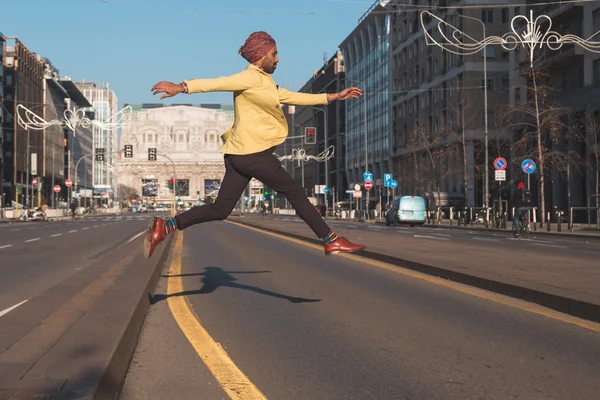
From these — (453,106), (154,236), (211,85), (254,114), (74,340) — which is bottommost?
(74,340)

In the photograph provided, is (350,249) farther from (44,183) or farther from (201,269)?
(44,183)

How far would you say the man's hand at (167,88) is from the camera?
6.46m

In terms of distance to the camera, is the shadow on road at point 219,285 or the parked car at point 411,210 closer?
the shadow on road at point 219,285

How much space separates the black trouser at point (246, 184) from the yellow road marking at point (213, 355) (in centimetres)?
87

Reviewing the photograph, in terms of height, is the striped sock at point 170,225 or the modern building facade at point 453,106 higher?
the modern building facade at point 453,106

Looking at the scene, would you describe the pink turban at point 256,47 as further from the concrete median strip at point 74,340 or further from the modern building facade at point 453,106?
the modern building facade at point 453,106

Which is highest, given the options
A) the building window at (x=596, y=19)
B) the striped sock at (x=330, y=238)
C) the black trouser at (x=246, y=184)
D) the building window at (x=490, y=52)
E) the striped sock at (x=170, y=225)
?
the building window at (x=490, y=52)

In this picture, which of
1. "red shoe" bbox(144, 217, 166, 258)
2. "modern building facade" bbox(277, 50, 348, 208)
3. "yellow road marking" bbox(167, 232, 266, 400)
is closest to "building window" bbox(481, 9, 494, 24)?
"modern building facade" bbox(277, 50, 348, 208)

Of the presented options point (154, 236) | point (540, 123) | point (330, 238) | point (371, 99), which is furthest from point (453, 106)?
point (154, 236)

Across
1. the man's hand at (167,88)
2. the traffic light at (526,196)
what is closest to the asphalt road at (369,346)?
the man's hand at (167,88)

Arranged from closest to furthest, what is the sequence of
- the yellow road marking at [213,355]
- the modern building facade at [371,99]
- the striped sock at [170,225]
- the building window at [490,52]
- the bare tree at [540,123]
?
the yellow road marking at [213,355]
the striped sock at [170,225]
the bare tree at [540,123]
the building window at [490,52]
the modern building facade at [371,99]

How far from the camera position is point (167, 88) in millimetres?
6484

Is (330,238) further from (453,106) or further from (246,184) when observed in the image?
(453,106)

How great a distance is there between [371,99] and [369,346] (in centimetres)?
9853
